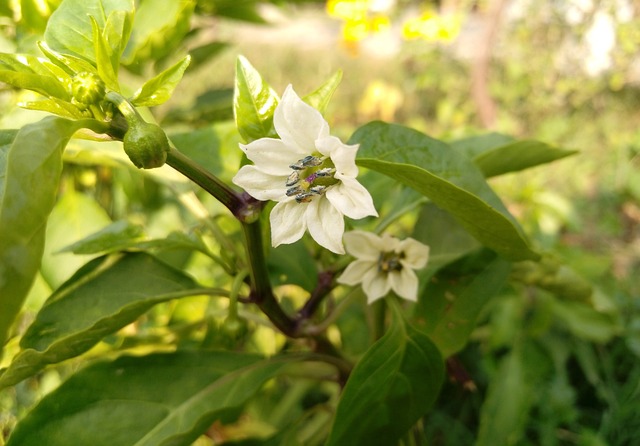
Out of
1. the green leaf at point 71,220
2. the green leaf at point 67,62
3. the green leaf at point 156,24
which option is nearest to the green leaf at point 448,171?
the green leaf at point 67,62

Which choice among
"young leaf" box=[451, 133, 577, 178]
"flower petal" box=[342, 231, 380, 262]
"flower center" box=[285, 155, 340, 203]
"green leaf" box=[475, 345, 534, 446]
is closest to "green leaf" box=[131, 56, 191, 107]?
"flower center" box=[285, 155, 340, 203]

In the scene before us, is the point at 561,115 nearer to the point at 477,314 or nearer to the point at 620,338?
the point at 620,338

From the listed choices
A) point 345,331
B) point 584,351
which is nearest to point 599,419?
point 584,351

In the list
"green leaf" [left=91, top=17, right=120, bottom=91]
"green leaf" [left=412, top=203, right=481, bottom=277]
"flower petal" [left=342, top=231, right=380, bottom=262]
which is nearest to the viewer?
"green leaf" [left=91, top=17, right=120, bottom=91]

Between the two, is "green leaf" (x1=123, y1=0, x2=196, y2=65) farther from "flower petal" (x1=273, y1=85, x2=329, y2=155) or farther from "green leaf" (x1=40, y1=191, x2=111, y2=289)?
"flower petal" (x1=273, y1=85, x2=329, y2=155)

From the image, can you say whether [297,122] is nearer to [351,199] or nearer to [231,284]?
[351,199]

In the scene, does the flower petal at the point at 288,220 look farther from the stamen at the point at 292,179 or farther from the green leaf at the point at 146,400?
the green leaf at the point at 146,400
